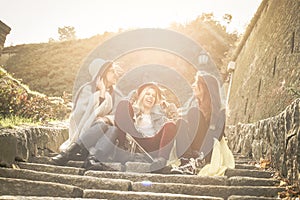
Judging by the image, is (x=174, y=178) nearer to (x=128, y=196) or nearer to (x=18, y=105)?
(x=128, y=196)

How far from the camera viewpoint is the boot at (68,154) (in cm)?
406

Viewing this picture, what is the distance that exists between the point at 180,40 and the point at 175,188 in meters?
18.1

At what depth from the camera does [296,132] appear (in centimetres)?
340

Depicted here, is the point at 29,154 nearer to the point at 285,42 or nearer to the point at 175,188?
the point at 175,188

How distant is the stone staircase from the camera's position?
2883mm

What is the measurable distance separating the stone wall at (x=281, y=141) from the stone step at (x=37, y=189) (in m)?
2.17

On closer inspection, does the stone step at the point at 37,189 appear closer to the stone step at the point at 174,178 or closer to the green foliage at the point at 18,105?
the stone step at the point at 174,178

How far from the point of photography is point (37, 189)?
2896mm

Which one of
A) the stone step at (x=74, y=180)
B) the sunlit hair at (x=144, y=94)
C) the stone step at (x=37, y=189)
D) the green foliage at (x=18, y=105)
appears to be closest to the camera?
the stone step at (x=37, y=189)

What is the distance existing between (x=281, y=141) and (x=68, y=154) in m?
2.61

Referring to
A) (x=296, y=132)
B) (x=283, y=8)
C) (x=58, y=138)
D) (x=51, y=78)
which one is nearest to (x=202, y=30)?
(x=51, y=78)

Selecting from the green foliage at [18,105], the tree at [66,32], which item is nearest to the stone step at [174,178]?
the green foliage at [18,105]

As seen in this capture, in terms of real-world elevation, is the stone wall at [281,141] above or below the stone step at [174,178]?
above

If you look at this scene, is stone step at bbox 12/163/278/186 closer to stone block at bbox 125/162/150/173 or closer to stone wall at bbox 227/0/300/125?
stone block at bbox 125/162/150/173
